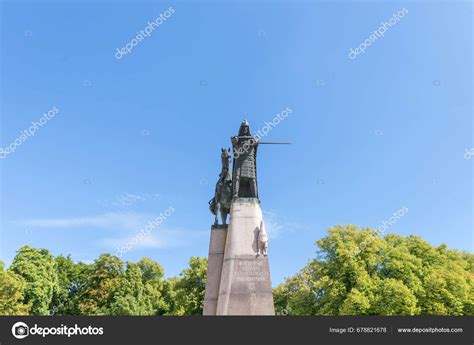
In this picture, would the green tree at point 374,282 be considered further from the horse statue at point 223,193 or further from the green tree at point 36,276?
the green tree at point 36,276

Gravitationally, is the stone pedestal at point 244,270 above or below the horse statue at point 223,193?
below

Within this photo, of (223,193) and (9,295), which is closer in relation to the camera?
(223,193)

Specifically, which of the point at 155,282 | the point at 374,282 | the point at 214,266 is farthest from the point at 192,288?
the point at 214,266

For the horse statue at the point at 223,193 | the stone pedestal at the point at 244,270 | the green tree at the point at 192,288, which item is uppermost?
the green tree at the point at 192,288

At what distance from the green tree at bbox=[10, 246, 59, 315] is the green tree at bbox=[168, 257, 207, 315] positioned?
13921 millimetres

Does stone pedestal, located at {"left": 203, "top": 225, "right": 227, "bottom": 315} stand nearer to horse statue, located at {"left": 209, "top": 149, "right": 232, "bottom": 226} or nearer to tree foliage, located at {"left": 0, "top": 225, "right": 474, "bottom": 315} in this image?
horse statue, located at {"left": 209, "top": 149, "right": 232, "bottom": 226}

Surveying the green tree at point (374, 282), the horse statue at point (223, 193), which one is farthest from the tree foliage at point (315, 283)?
the horse statue at point (223, 193)

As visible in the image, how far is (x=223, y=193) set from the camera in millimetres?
18578

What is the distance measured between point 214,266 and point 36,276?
35.2m

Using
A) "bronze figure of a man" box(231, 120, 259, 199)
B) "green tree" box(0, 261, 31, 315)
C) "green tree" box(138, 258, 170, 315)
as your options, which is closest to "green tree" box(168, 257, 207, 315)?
"green tree" box(138, 258, 170, 315)

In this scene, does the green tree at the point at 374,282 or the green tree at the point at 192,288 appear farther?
the green tree at the point at 192,288

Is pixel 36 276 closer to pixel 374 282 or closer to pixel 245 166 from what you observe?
pixel 374 282

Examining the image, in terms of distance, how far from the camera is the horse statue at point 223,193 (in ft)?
60.6

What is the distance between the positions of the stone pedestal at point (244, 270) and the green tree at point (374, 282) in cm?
1800
